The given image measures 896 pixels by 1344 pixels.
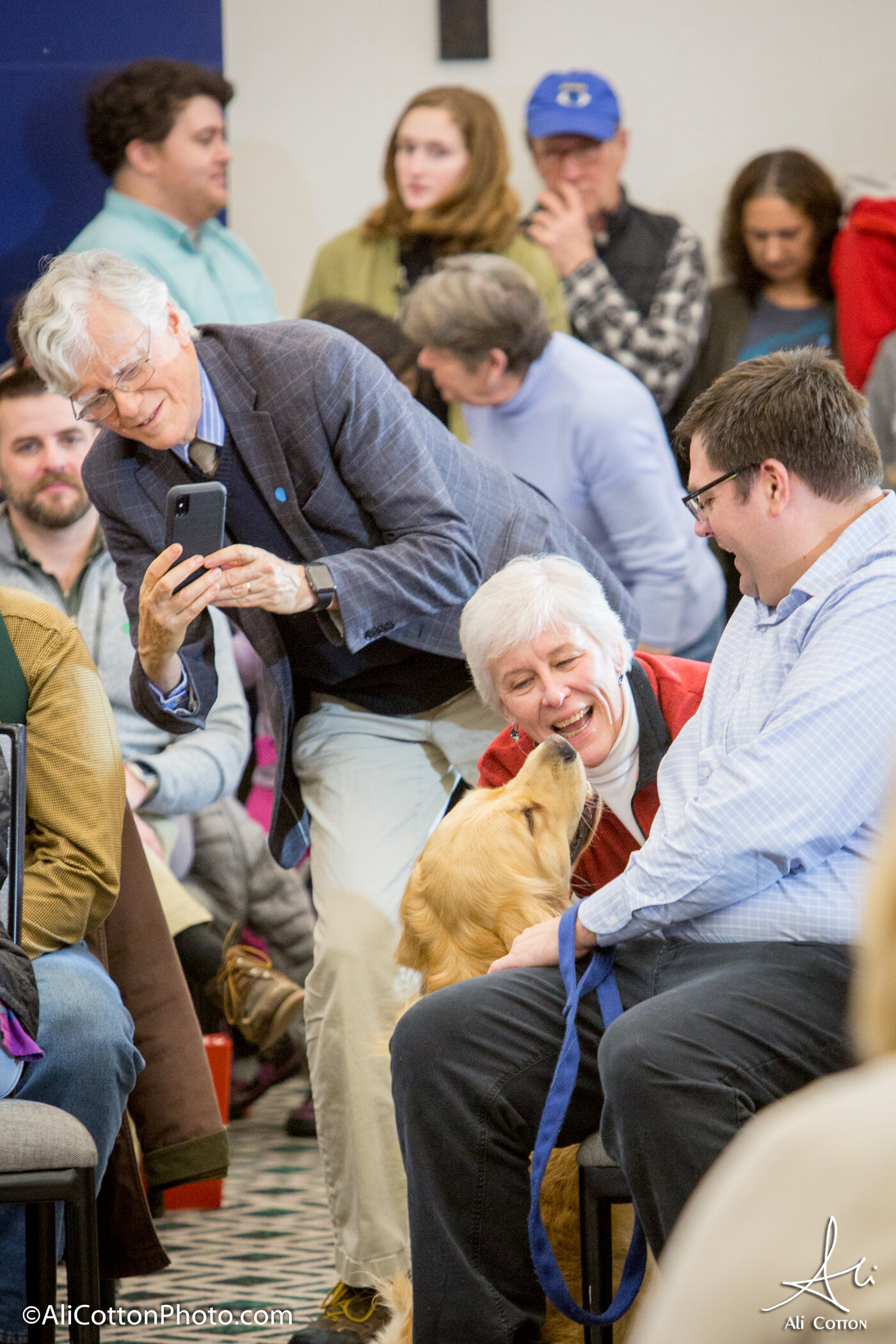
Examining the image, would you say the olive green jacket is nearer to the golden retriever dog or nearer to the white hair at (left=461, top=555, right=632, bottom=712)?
the white hair at (left=461, top=555, right=632, bottom=712)

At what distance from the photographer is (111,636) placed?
3.59m

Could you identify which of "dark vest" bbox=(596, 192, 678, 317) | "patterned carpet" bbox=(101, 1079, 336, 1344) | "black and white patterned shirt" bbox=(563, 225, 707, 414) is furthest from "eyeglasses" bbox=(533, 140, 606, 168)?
"patterned carpet" bbox=(101, 1079, 336, 1344)

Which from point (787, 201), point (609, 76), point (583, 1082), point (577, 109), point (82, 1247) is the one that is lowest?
point (82, 1247)

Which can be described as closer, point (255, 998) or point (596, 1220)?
point (596, 1220)

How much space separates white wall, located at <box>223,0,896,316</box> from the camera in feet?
15.9

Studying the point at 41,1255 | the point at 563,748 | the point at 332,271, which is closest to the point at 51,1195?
the point at 41,1255

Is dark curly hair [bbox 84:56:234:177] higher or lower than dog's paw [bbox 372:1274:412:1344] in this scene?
higher

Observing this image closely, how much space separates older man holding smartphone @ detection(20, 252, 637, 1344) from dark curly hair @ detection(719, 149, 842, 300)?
6.43ft

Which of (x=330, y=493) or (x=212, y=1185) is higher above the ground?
(x=330, y=493)

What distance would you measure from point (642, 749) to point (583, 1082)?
0.53 meters

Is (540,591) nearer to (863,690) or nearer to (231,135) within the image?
(863,690)

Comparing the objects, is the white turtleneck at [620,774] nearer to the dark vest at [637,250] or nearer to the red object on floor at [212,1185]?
the red object on floor at [212,1185]

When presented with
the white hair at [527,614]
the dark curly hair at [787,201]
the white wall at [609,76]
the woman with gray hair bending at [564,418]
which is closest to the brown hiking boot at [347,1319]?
the white hair at [527,614]

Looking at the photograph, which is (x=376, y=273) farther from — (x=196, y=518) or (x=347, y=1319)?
(x=347, y=1319)
